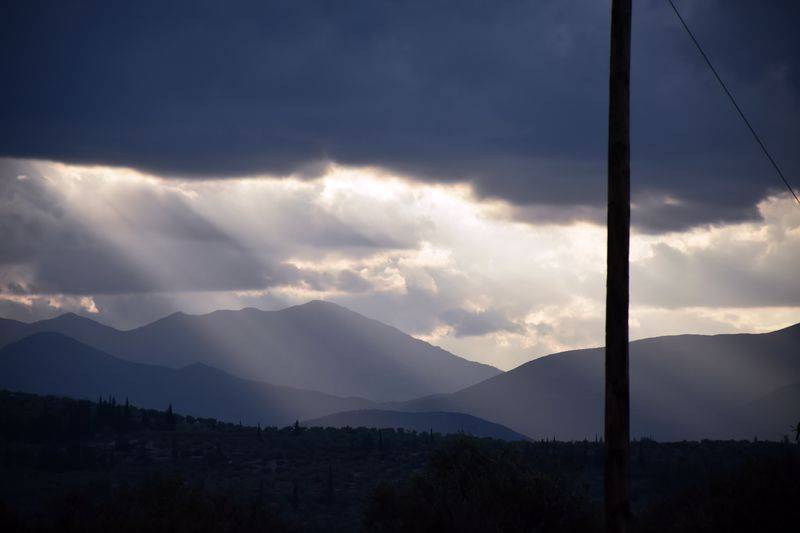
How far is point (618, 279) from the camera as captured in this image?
14031 mm

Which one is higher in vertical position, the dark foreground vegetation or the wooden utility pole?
the wooden utility pole

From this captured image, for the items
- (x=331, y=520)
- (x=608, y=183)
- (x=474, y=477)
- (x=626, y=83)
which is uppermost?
(x=626, y=83)

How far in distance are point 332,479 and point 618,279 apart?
175ft

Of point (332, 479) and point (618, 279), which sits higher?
point (618, 279)

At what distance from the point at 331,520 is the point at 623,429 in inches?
1614

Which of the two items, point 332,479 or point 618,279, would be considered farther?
point 332,479

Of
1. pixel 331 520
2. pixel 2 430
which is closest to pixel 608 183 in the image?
pixel 331 520

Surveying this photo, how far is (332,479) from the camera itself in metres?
64.2

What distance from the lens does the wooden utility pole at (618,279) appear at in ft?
43.7

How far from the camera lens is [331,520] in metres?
51.7

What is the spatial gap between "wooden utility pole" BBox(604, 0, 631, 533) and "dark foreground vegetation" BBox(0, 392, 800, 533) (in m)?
15.4

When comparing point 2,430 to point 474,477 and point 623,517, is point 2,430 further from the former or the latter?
point 623,517

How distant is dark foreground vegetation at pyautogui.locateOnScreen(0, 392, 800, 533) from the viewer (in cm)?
2914

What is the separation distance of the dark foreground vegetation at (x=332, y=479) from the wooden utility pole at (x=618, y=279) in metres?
15.4
